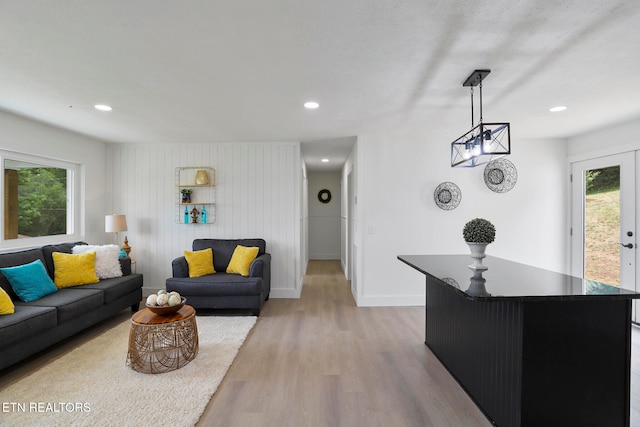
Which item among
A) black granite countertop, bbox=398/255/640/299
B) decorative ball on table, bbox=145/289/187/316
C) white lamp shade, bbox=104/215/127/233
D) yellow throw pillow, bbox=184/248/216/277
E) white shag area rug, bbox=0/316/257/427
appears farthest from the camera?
white lamp shade, bbox=104/215/127/233

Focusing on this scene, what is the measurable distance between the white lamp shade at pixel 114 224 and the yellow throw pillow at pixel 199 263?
3.66 ft

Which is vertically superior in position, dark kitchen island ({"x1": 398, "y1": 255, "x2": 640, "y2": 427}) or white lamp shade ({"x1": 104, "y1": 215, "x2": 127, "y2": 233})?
white lamp shade ({"x1": 104, "y1": 215, "x2": 127, "y2": 233})

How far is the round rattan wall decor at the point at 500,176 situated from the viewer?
14.5ft

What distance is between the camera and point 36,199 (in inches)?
151

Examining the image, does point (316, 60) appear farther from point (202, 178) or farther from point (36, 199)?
point (36, 199)

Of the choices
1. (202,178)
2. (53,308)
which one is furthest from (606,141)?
(53,308)

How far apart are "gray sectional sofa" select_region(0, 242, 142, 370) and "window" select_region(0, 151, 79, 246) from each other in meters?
0.42

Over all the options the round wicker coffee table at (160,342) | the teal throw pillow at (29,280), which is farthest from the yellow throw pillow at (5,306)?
the round wicker coffee table at (160,342)

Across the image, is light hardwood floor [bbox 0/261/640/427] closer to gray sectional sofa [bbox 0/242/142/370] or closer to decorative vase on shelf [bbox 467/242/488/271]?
gray sectional sofa [bbox 0/242/142/370]

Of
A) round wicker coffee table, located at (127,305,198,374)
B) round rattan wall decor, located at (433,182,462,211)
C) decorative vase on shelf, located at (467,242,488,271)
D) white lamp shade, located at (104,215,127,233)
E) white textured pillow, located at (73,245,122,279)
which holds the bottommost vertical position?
round wicker coffee table, located at (127,305,198,374)

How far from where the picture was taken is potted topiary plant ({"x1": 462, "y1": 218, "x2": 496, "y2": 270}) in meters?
2.18

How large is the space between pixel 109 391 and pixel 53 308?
1.09 meters

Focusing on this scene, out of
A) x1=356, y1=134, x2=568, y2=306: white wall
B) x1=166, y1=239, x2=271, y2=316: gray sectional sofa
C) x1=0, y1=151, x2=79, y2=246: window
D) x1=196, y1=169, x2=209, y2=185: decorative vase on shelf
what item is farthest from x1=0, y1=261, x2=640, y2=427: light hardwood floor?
x1=196, y1=169, x2=209, y2=185: decorative vase on shelf

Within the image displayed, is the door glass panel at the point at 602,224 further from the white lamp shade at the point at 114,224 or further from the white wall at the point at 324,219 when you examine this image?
the white lamp shade at the point at 114,224
